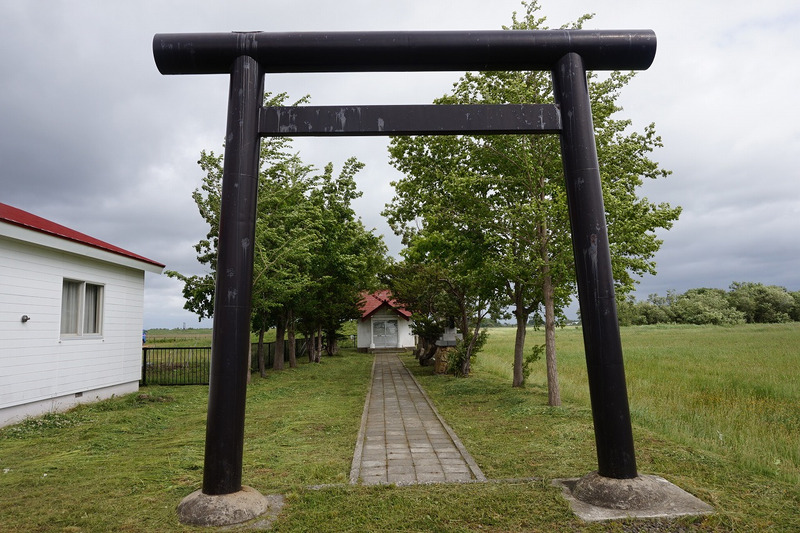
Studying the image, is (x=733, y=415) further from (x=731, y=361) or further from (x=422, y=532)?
(x=731, y=361)

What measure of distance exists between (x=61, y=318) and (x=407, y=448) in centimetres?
822

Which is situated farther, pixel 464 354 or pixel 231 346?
pixel 464 354

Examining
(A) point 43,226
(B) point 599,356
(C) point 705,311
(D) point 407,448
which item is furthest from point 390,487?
(C) point 705,311

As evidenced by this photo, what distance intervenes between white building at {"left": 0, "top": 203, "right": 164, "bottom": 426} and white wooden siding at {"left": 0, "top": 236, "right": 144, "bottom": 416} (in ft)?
0.06

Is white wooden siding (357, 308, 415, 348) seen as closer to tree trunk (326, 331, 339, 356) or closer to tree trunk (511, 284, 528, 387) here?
tree trunk (326, 331, 339, 356)

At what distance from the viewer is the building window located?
10.3m

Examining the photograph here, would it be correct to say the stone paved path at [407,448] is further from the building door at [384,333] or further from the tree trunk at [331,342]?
the building door at [384,333]

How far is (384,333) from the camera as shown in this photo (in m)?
35.4

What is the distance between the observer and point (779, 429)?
8.28 m

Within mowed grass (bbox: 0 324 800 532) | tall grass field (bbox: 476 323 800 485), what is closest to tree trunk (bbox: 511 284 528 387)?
mowed grass (bbox: 0 324 800 532)

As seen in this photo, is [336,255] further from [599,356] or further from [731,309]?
[731,309]

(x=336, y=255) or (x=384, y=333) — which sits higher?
(x=336, y=255)

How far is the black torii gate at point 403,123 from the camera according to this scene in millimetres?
4004

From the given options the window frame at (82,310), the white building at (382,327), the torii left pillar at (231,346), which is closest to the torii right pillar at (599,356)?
the torii left pillar at (231,346)
